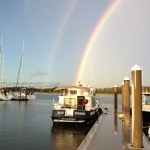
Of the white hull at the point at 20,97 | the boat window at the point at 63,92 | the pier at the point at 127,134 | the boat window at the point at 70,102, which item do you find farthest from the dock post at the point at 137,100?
the white hull at the point at 20,97

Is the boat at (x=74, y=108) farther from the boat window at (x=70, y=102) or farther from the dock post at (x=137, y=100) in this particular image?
the dock post at (x=137, y=100)

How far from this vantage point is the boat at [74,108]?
33.2 meters

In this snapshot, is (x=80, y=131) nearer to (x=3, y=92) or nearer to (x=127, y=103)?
(x=127, y=103)

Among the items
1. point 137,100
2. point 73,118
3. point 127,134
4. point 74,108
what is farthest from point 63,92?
point 137,100

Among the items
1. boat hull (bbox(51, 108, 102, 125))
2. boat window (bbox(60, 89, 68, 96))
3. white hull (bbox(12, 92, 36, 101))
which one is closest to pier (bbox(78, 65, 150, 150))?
boat hull (bbox(51, 108, 102, 125))

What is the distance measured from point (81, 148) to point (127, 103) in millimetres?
4103

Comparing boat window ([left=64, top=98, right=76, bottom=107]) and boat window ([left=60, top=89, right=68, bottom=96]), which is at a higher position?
boat window ([left=60, top=89, right=68, bottom=96])

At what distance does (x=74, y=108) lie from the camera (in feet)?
119

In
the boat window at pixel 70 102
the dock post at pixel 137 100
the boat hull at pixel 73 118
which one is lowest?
the boat hull at pixel 73 118

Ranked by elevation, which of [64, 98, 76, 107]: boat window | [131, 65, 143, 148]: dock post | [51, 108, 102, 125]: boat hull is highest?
[131, 65, 143, 148]: dock post

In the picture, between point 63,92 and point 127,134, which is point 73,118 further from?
point 127,134

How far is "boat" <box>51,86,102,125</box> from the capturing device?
3316 centimetres

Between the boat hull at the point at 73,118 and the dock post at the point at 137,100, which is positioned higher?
the dock post at the point at 137,100

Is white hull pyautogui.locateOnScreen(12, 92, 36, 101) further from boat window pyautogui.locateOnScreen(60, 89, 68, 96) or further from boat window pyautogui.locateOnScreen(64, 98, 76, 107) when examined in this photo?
boat window pyautogui.locateOnScreen(64, 98, 76, 107)
